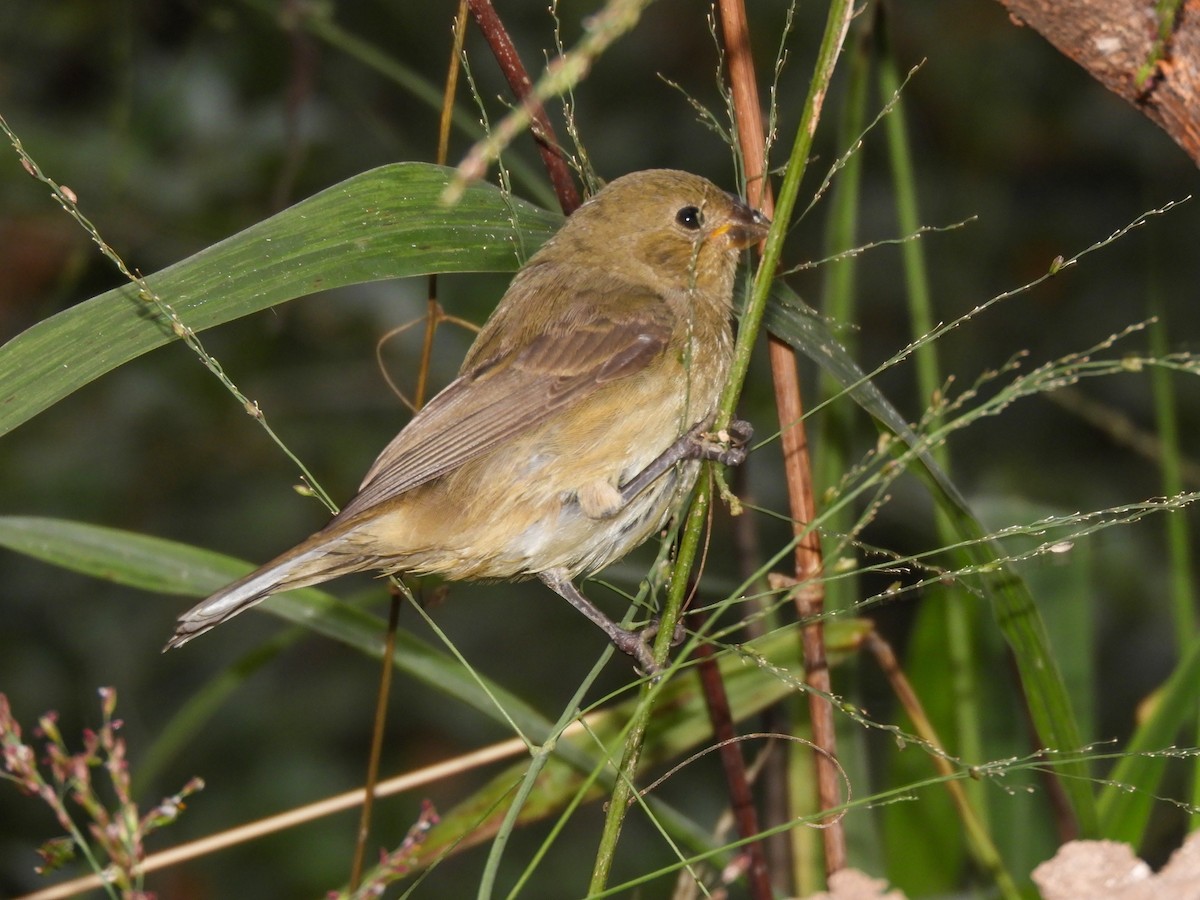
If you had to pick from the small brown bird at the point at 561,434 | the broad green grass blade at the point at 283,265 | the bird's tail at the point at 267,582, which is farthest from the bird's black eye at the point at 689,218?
the bird's tail at the point at 267,582

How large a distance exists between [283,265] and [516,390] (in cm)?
85

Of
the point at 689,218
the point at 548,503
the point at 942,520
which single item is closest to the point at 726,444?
the point at 942,520

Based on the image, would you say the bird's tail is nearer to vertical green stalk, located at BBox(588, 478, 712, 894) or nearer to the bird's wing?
the bird's wing

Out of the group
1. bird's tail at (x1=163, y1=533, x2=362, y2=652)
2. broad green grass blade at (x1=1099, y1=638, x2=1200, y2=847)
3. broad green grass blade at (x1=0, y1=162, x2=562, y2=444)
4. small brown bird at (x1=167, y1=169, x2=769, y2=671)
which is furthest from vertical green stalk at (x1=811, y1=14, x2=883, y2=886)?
bird's tail at (x1=163, y1=533, x2=362, y2=652)

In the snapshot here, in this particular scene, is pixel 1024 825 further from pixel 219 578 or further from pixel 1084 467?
pixel 1084 467

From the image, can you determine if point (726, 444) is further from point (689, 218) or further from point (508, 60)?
A: point (689, 218)

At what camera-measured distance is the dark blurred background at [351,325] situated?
16.1 ft

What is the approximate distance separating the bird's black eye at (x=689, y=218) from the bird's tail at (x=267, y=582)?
1084 mm

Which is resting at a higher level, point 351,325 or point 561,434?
point 351,325

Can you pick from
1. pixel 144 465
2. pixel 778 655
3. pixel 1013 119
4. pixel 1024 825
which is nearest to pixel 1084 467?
pixel 1013 119

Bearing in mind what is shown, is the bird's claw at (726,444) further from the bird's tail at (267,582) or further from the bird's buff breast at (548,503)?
the bird's tail at (267,582)

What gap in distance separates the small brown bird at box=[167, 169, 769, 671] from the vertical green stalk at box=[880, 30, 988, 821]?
0.97 feet

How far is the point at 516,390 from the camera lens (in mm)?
2982

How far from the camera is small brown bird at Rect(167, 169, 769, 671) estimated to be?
283cm
